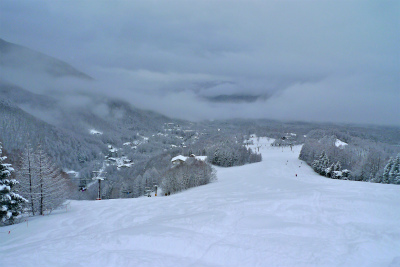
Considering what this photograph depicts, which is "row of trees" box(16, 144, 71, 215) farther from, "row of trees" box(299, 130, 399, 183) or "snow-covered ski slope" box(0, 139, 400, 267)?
"row of trees" box(299, 130, 399, 183)

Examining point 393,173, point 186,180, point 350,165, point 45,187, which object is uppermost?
point 45,187

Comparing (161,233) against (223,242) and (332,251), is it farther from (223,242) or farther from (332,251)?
(332,251)

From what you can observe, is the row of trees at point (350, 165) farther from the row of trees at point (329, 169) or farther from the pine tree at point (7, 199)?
the pine tree at point (7, 199)

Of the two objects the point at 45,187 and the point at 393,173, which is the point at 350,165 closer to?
the point at 393,173

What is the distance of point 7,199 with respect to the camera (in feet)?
50.5

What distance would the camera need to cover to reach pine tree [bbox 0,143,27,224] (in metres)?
15.2

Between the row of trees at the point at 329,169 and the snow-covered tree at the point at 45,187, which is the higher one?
the snow-covered tree at the point at 45,187

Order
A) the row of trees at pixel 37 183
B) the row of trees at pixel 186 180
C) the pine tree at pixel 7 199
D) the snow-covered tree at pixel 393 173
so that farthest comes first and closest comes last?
the row of trees at pixel 186 180 < the snow-covered tree at pixel 393 173 < the row of trees at pixel 37 183 < the pine tree at pixel 7 199

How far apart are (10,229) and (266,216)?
18.3m

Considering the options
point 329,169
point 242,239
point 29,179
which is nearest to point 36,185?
point 29,179

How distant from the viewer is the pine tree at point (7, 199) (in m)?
15.2

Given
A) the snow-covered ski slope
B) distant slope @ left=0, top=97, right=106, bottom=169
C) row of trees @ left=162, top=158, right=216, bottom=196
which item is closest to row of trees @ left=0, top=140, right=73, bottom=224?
the snow-covered ski slope

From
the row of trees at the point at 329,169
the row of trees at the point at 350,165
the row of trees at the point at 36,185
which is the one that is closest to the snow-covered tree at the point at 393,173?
the row of trees at the point at 350,165

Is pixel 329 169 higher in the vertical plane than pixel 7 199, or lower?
lower
